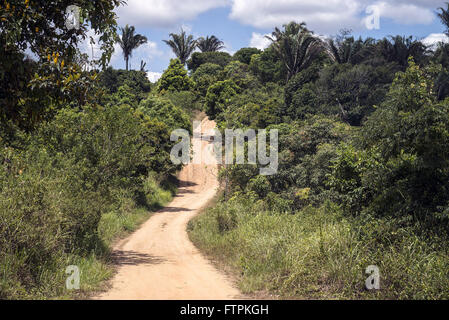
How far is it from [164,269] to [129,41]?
61791mm

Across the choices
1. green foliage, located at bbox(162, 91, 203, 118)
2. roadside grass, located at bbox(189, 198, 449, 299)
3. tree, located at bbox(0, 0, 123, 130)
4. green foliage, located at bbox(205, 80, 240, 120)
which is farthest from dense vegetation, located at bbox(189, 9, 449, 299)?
green foliage, located at bbox(162, 91, 203, 118)

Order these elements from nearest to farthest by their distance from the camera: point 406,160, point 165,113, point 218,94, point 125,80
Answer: point 406,160, point 165,113, point 218,94, point 125,80

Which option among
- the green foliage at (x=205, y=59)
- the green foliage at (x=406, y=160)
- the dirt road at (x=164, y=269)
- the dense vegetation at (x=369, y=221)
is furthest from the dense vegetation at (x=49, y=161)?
the green foliage at (x=205, y=59)

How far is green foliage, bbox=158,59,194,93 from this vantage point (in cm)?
6372

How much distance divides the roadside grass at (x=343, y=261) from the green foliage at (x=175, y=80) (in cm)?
5355

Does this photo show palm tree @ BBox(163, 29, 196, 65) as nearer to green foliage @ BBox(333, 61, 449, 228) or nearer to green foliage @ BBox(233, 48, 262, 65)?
green foliage @ BBox(233, 48, 262, 65)

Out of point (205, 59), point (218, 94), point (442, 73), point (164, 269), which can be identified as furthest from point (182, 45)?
point (164, 269)

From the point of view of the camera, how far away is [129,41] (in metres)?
68.6

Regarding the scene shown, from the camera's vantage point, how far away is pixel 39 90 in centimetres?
862

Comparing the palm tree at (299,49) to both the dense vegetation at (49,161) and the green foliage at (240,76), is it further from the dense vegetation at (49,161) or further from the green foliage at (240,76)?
the dense vegetation at (49,161)

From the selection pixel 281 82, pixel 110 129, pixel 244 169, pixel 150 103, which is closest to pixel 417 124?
pixel 110 129

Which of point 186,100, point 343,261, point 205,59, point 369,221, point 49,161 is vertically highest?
point 205,59

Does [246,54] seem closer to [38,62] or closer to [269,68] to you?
[269,68]
